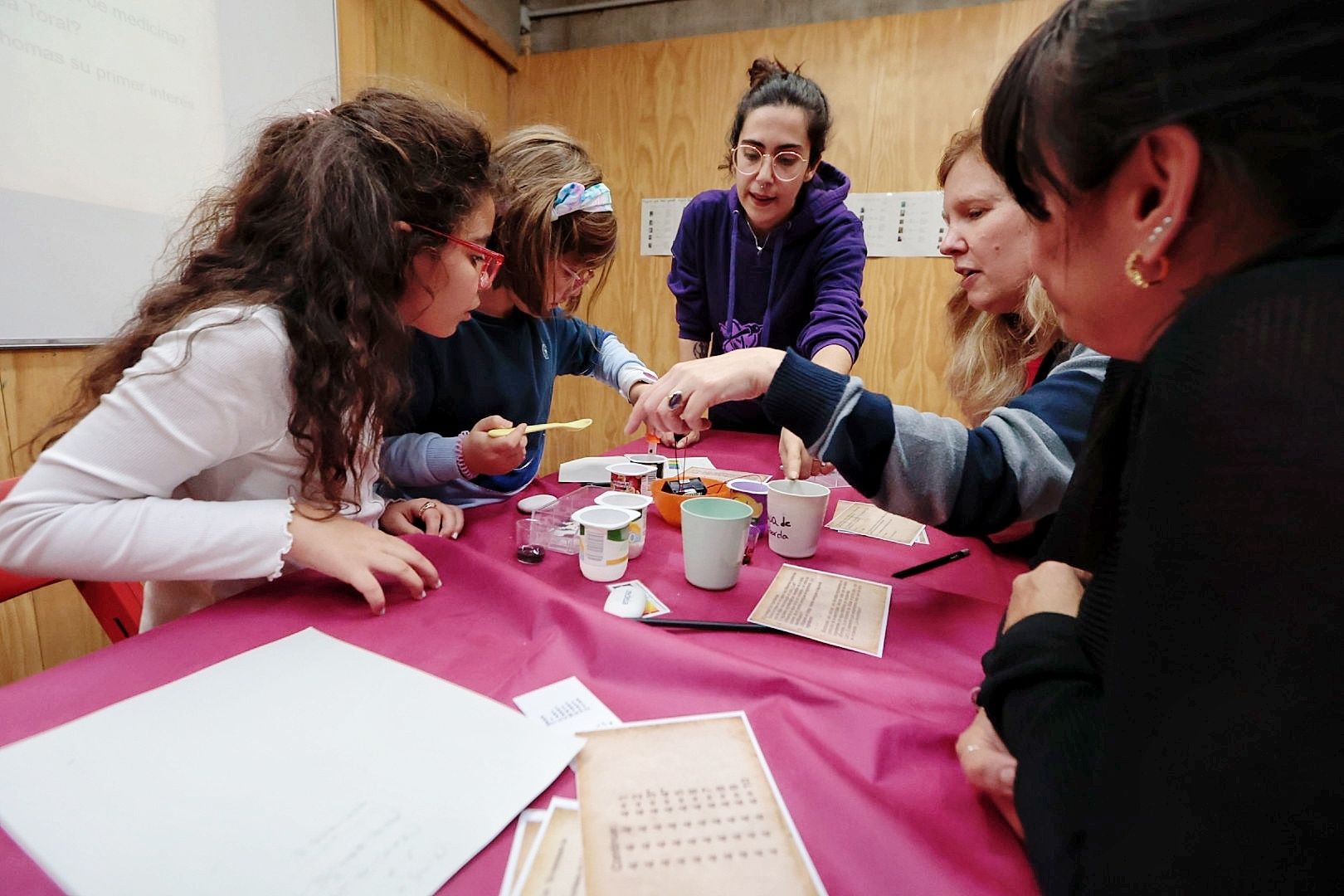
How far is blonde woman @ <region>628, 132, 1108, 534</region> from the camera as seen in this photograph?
760mm

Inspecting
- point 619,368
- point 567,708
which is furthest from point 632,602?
point 619,368

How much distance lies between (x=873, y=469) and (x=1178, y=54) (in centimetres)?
51

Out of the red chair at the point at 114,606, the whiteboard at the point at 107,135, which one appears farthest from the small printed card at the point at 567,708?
the whiteboard at the point at 107,135

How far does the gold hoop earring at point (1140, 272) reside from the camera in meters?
0.37

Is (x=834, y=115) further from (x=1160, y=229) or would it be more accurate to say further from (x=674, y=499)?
(x=1160, y=229)

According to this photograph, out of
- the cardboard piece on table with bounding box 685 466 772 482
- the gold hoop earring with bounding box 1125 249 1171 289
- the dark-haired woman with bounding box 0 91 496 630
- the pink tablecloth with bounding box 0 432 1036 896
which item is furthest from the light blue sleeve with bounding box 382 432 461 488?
the gold hoop earring with bounding box 1125 249 1171 289

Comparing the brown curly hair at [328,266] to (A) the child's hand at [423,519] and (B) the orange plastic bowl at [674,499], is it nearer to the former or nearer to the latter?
(A) the child's hand at [423,519]

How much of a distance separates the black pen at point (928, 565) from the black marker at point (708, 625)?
27 centimetres

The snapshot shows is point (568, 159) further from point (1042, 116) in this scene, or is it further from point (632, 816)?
point (632, 816)

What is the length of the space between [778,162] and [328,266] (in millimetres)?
1293

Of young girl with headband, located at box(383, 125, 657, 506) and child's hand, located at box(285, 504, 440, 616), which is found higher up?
young girl with headband, located at box(383, 125, 657, 506)

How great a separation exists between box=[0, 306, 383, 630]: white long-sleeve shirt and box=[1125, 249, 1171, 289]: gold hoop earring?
84cm

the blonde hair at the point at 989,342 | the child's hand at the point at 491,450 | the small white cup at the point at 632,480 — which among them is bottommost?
the small white cup at the point at 632,480

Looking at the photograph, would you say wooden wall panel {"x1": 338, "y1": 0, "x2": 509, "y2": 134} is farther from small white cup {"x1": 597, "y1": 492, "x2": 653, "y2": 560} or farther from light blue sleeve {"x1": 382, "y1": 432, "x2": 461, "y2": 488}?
small white cup {"x1": 597, "y1": 492, "x2": 653, "y2": 560}
